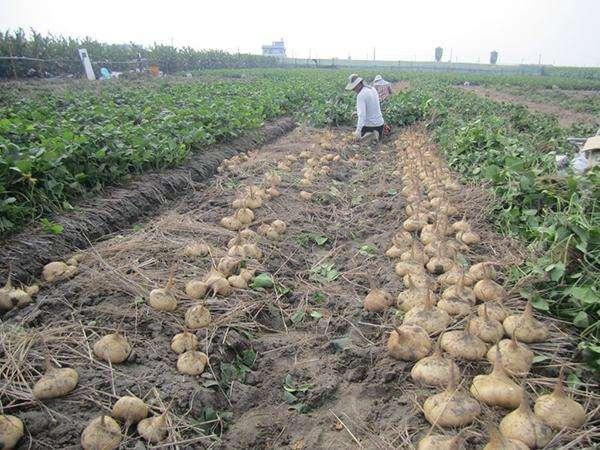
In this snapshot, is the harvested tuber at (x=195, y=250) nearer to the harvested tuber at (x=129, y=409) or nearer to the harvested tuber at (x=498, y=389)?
the harvested tuber at (x=129, y=409)

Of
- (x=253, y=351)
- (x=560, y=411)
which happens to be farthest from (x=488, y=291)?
(x=253, y=351)

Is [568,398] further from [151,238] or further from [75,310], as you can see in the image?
[151,238]

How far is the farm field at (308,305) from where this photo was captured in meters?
2.63

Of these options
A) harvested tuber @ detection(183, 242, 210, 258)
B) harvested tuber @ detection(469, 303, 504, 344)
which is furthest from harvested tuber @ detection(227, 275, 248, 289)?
harvested tuber @ detection(469, 303, 504, 344)

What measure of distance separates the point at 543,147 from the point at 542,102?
2104cm

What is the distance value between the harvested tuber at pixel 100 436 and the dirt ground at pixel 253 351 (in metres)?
0.08

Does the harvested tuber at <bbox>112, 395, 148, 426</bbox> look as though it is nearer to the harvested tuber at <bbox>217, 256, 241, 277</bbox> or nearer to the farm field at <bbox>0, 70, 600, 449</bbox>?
the farm field at <bbox>0, 70, 600, 449</bbox>

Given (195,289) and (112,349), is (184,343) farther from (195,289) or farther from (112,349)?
(195,289)

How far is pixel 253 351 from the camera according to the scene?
11.7 feet

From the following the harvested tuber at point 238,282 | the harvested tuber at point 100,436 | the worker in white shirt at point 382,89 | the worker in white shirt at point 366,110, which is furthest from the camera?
the worker in white shirt at point 382,89

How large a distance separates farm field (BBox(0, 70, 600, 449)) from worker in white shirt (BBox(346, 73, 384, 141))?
4.39m

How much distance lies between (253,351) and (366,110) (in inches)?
356

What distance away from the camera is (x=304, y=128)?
1308cm

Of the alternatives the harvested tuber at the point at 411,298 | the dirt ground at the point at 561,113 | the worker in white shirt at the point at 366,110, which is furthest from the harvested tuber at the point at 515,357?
the dirt ground at the point at 561,113
